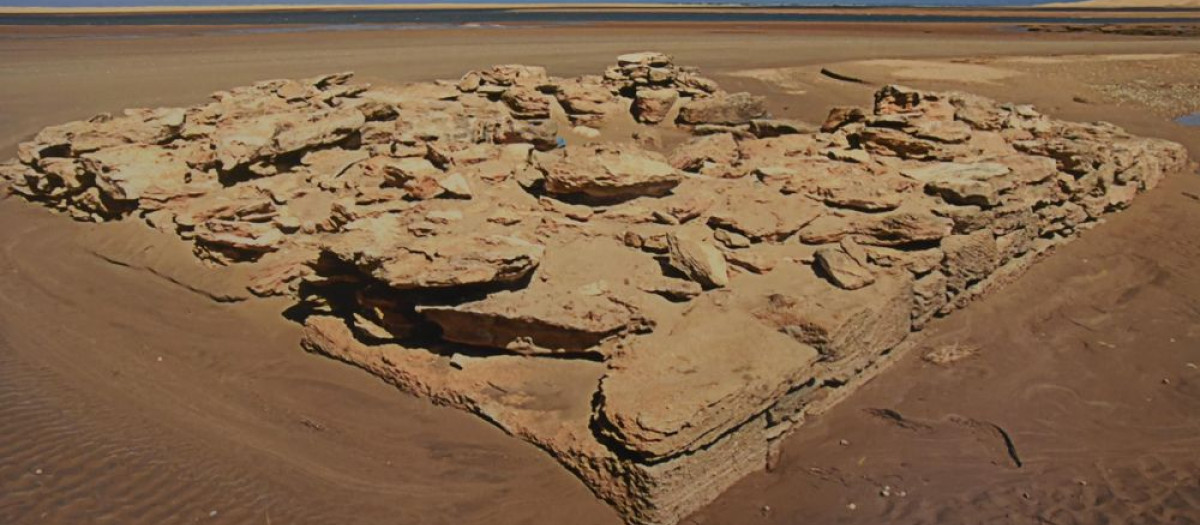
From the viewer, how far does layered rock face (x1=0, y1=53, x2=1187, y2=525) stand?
5.42m

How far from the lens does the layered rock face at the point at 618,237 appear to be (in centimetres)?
542

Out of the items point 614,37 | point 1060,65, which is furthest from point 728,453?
point 614,37

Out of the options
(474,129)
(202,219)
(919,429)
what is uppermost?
(474,129)

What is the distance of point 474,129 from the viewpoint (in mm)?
9820

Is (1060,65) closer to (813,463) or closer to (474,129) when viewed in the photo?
(474,129)

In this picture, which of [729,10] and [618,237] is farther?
[729,10]

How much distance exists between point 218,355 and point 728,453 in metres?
4.39

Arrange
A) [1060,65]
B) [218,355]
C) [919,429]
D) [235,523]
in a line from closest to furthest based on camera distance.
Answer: [235,523] < [919,429] < [218,355] < [1060,65]

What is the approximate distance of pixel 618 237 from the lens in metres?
6.93

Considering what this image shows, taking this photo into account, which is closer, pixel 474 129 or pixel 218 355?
pixel 218 355

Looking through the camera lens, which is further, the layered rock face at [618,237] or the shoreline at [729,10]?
the shoreline at [729,10]

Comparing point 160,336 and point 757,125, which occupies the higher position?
point 757,125

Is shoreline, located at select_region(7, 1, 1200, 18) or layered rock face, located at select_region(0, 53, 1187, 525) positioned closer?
layered rock face, located at select_region(0, 53, 1187, 525)

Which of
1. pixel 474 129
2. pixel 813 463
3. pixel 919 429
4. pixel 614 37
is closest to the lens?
pixel 813 463
